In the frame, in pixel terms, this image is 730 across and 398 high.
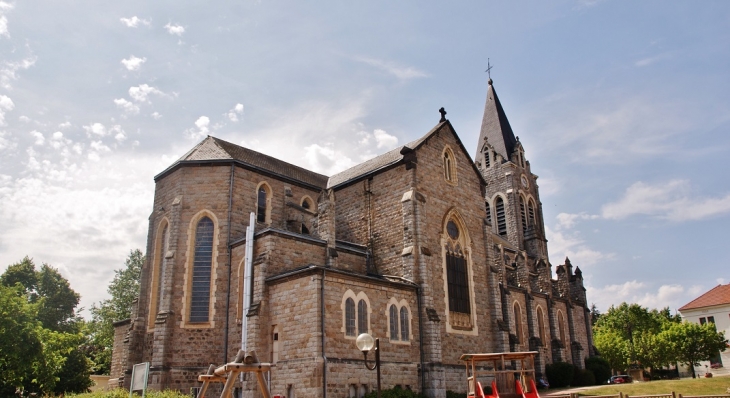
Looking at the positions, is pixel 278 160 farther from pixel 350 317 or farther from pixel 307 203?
pixel 350 317

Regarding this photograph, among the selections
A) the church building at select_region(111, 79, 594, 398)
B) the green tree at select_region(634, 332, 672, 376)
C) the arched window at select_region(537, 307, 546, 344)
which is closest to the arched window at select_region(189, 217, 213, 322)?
the church building at select_region(111, 79, 594, 398)

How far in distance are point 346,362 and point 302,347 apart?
6.12 feet

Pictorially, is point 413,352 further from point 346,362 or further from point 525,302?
point 525,302

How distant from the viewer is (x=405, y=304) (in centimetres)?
2514

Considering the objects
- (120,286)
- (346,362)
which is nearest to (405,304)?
(346,362)

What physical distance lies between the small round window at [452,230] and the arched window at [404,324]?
6.28 meters

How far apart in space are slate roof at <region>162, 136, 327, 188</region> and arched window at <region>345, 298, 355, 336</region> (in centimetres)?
1043

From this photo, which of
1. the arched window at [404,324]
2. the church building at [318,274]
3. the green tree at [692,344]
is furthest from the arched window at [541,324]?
the arched window at [404,324]

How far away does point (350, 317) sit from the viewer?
2236 centimetres

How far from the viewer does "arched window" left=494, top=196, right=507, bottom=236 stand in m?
52.8

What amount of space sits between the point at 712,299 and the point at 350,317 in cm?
5045

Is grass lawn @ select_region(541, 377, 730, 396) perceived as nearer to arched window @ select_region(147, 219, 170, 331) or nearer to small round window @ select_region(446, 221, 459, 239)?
small round window @ select_region(446, 221, 459, 239)

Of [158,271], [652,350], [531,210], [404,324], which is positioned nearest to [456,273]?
[404,324]

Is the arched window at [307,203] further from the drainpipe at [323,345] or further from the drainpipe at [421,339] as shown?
the drainpipe at [323,345]
